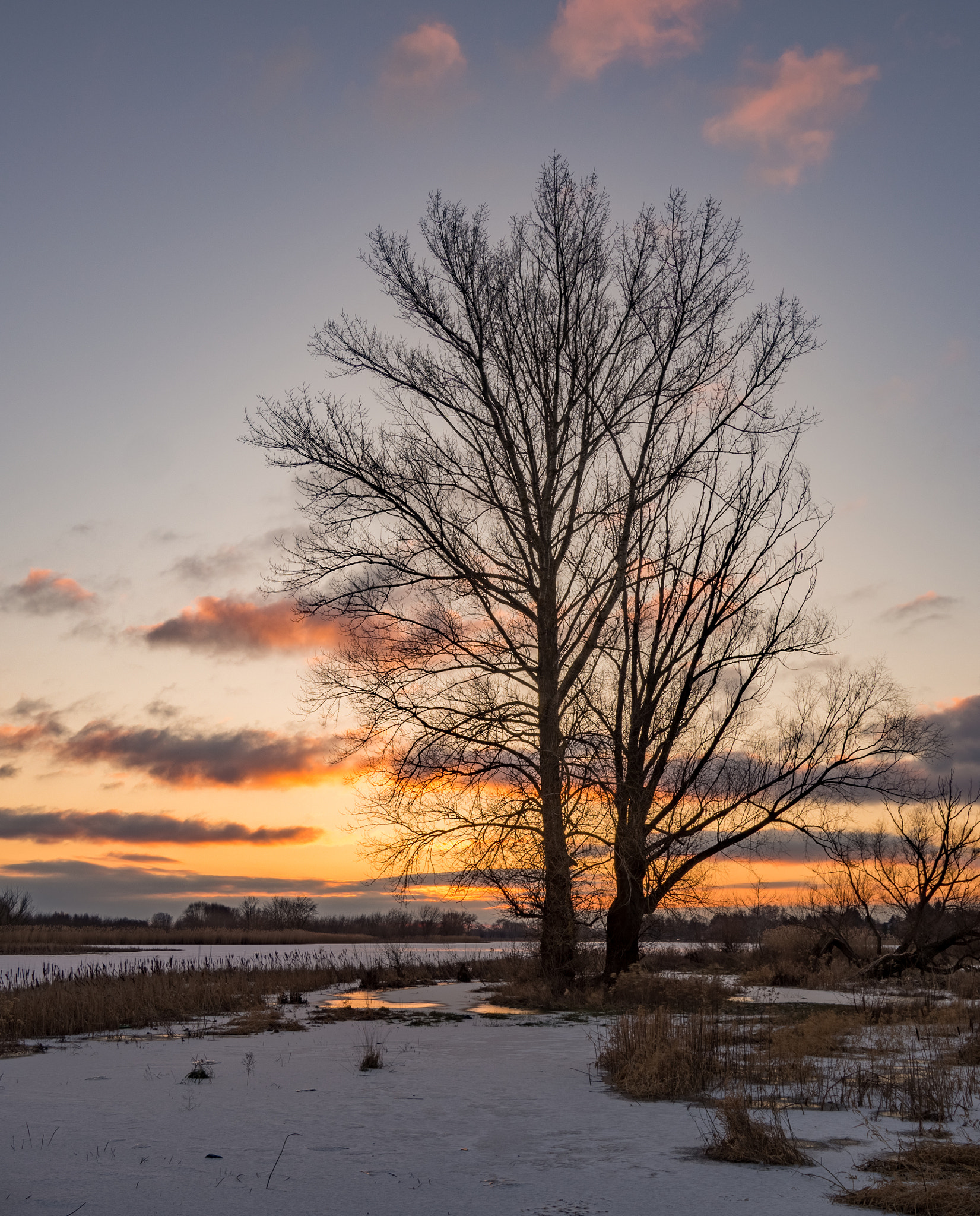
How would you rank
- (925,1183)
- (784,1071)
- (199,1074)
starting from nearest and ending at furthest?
(925,1183) → (784,1071) → (199,1074)

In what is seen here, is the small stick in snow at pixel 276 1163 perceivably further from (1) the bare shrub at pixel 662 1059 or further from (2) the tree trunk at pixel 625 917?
(2) the tree trunk at pixel 625 917

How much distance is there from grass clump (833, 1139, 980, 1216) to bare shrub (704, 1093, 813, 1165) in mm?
486

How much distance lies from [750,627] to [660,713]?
107 inches

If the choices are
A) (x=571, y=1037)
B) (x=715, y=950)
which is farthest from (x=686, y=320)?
(x=715, y=950)

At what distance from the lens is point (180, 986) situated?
58.2 feet

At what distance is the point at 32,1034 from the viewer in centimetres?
1339

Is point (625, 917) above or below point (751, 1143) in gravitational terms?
above

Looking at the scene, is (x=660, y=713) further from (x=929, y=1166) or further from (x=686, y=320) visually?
(x=929, y=1166)

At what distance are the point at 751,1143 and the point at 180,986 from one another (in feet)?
46.9

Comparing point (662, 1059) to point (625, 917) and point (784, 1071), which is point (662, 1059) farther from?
point (625, 917)

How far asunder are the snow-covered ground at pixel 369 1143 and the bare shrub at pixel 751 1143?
11cm

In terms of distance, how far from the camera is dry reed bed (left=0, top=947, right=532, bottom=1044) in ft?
45.8

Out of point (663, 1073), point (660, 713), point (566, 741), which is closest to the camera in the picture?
point (663, 1073)

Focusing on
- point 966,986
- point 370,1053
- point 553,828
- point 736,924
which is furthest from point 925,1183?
point 736,924
